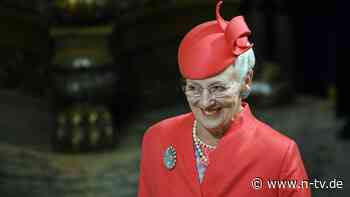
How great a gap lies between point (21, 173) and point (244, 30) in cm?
223

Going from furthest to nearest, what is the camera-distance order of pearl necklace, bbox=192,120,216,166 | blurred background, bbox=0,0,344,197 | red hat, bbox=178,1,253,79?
blurred background, bbox=0,0,344,197, pearl necklace, bbox=192,120,216,166, red hat, bbox=178,1,253,79

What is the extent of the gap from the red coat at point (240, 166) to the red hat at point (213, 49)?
173 mm

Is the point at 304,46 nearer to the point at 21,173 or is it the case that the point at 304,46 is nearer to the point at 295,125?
the point at 295,125

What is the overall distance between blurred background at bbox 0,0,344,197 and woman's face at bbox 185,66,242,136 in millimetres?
1560

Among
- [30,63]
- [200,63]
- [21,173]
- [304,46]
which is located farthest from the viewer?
[304,46]

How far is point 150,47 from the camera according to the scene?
4617mm

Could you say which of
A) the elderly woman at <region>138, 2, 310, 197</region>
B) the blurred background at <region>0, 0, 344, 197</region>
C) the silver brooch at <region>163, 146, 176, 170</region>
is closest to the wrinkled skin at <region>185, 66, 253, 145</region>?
the elderly woman at <region>138, 2, 310, 197</region>

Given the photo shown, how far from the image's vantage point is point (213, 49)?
6.00 feet

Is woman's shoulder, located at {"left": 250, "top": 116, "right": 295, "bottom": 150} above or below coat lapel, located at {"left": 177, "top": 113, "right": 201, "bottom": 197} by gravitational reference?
above

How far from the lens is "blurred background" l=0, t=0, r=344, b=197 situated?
3.86 m

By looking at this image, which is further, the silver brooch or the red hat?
the silver brooch

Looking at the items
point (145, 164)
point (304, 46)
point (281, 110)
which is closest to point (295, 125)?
point (281, 110)

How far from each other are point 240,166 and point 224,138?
0.27 feet

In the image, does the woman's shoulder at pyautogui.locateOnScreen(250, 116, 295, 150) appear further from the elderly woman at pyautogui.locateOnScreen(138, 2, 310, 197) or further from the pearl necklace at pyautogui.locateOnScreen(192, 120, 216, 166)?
the pearl necklace at pyautogui.locateOnScreen(192, 120, 216, 166)
